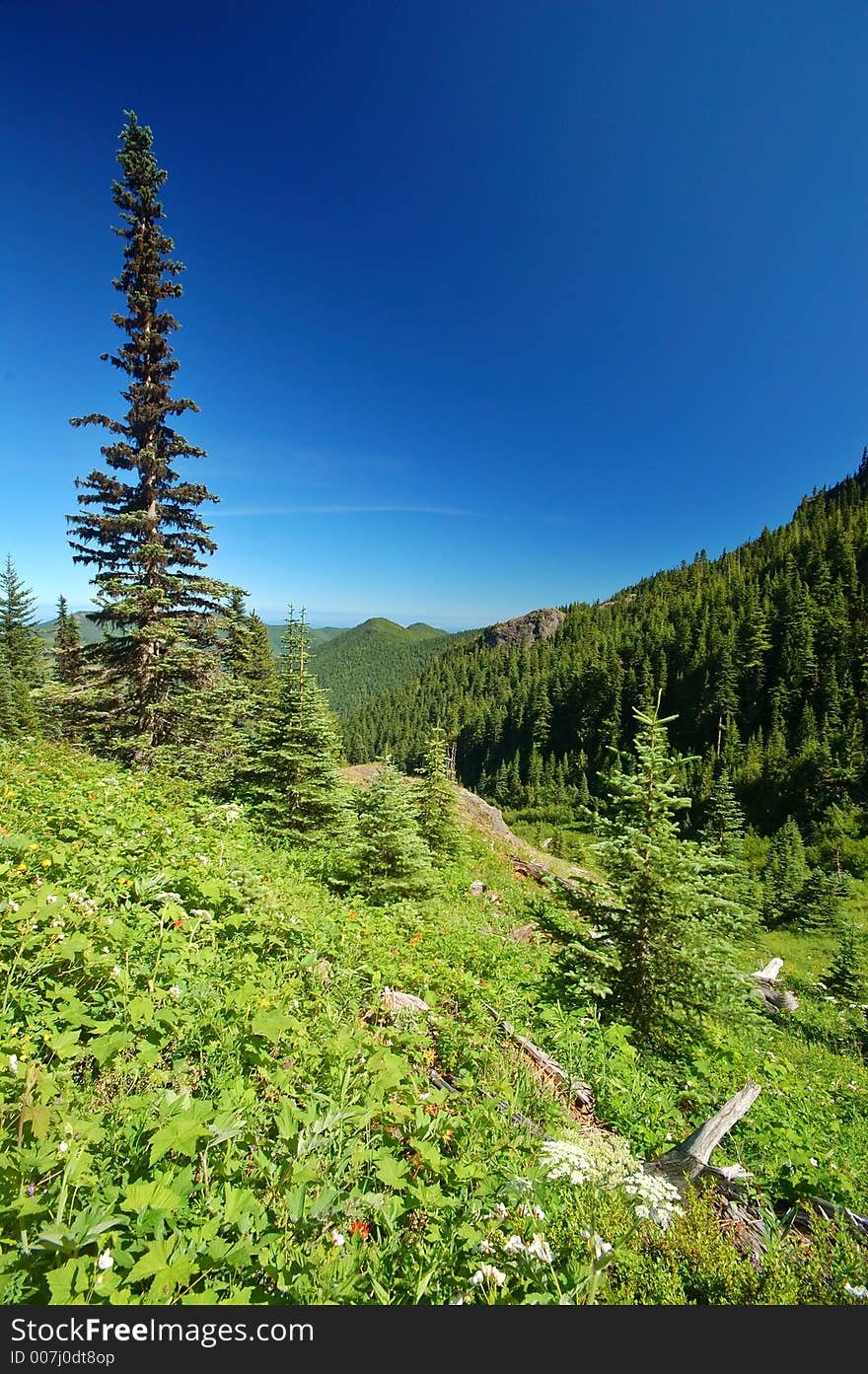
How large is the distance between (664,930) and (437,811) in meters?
9.09

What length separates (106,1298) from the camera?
1872mm

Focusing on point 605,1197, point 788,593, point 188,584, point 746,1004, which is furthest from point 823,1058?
point 788,593

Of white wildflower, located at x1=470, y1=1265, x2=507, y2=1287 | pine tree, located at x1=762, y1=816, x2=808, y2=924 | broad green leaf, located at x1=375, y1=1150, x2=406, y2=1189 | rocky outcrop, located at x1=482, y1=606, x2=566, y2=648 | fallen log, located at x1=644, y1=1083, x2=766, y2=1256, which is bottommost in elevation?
pine tree, located at x1=762, y1=816, x2=808, y2=924

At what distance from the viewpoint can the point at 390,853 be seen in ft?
29.6

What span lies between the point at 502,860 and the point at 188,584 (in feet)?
53.6

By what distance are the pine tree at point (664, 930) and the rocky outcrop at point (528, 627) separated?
568ft

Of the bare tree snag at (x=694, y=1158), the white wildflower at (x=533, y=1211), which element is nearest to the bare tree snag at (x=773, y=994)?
the bare tree snag at (x=694, y=1158)

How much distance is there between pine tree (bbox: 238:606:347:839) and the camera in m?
11.3

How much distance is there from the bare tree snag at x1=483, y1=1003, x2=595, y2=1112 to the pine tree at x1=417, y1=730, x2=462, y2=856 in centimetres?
958

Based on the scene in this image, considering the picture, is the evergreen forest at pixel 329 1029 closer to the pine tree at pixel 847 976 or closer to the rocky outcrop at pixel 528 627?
the pine tree at pixel 847 976

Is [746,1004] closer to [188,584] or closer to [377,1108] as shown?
[377,1108]

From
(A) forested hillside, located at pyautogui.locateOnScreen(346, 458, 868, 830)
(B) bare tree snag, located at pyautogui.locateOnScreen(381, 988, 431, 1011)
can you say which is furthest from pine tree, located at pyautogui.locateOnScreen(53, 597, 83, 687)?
(B) bare tree snag, located at pyautogui.locateOnScreen(381, 988, 431, 1011)

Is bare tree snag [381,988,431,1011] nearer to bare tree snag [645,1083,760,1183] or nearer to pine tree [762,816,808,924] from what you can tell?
bare tree snag [645,1083,760,1183]

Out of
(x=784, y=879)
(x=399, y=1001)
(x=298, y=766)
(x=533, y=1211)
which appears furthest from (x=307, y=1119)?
(x=784, y=879)
